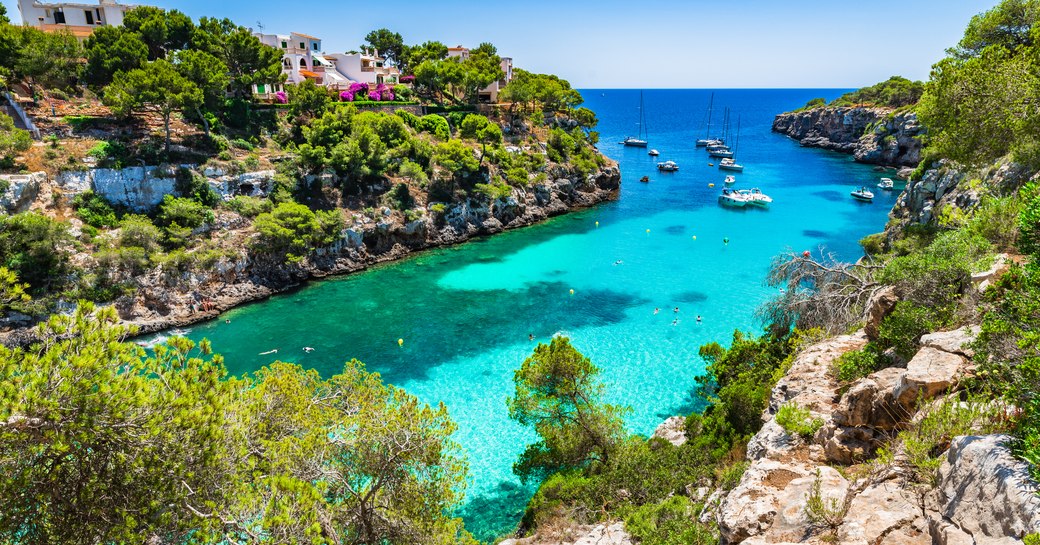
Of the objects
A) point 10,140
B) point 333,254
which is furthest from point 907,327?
point 10,140

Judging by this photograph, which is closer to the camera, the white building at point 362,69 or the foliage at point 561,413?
the foliage at point 561,413

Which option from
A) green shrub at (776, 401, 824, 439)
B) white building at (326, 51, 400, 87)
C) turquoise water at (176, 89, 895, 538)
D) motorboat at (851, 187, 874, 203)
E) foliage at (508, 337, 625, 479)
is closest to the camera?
green shrub at (776, 401, 824, 439)

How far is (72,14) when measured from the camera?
165 feet

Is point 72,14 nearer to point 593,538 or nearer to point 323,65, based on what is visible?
point 323,65

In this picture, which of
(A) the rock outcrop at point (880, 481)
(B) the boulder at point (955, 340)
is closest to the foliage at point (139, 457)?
(A) the rock outcrop at point (880, 481)

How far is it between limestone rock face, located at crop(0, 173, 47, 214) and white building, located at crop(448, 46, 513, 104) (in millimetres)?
46118

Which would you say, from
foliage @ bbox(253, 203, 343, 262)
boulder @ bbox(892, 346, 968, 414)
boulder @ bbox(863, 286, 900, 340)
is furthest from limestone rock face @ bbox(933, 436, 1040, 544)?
foliage @ bbox(253, 203, 343, 262)

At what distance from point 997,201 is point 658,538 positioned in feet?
49.4

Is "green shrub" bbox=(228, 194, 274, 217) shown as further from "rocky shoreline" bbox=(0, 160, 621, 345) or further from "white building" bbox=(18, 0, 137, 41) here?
"white building" bbox=(18, 0, 137, 41)

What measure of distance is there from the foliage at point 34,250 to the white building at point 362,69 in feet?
134

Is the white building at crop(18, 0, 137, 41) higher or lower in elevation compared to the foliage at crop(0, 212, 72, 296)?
higher

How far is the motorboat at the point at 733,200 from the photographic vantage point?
57.7 metres

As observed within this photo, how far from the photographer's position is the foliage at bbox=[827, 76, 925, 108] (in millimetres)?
84875

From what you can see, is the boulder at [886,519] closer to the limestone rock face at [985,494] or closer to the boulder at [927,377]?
the limestone rock face at [985,494]
